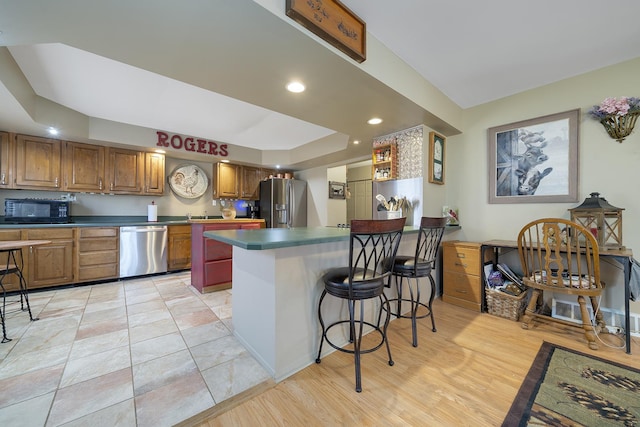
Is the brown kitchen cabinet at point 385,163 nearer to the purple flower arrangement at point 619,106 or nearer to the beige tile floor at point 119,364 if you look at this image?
the purple flower arrangement at point 619,106

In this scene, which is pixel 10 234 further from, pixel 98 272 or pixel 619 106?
pixel 619 106

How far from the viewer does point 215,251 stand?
11.0 feet

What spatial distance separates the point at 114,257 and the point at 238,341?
3089 mm

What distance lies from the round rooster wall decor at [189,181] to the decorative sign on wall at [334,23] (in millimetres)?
4291

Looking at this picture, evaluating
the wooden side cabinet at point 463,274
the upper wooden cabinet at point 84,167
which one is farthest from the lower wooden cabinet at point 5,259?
the wooden side cabinet at point 463,274

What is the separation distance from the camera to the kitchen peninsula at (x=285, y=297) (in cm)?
156

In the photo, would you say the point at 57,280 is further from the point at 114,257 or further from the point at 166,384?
the point at 166,384

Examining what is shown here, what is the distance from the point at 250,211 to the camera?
231 inches

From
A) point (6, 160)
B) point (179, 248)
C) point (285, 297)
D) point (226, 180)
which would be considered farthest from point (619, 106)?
point (6, 160)

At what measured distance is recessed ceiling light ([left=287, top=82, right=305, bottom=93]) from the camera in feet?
6.65

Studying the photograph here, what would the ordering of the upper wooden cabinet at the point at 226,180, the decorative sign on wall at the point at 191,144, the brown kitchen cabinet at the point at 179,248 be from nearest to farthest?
the decorative sign on wall at the point at 191,144
the brown kitchen cabinet at the point at 179,248
the upper wooden cabinet at the point at 226,180

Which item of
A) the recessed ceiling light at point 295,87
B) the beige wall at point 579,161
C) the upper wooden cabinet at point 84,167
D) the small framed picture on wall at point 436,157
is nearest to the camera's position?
the recessed ceiling light at point 295,87

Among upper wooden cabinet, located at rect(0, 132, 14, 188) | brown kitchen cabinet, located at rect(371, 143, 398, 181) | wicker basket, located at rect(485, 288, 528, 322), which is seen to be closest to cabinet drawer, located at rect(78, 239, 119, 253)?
upper wooden cabinet, located at rect(0, 132, 14, 188)

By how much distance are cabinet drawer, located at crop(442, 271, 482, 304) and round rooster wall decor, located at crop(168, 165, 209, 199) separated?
4.75 meters
